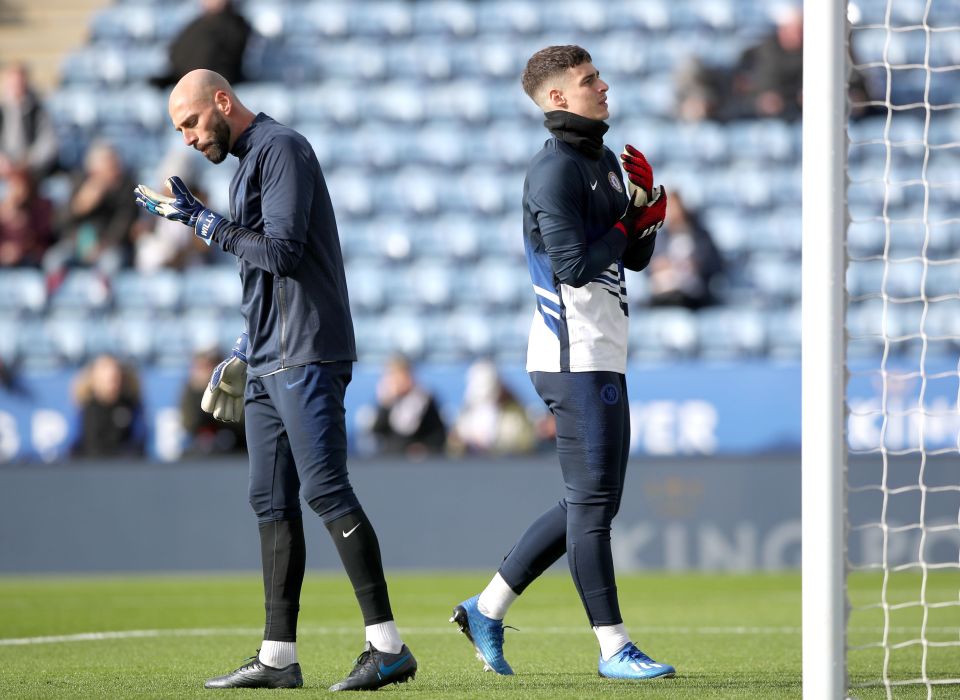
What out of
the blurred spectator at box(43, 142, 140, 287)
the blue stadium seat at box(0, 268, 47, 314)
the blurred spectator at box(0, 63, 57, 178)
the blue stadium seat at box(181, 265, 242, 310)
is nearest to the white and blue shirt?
the blue stadium seat at box(181, 265, 242, 310)

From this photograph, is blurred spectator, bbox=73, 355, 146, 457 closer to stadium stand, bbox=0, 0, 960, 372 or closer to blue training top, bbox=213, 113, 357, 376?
stadium stand, bbox=0, 0, 960, 372

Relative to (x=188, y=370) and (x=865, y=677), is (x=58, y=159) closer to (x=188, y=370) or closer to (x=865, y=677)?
(x=188, y=370)

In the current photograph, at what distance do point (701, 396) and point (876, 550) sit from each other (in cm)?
191

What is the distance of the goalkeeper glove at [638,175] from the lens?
16.1 feet

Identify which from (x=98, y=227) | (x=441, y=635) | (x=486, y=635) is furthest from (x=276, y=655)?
(x=98, y=227)

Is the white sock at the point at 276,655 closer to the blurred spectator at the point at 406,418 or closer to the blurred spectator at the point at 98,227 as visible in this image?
the blurred spectator at the point at 406,418

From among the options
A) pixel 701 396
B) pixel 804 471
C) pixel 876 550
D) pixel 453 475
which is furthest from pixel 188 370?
pixel 804 471

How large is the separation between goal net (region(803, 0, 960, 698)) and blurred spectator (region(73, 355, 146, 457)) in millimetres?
5875

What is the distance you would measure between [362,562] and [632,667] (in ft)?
3.18

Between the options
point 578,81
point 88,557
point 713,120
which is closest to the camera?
point 578,81

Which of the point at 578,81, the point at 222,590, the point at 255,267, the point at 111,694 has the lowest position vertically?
the point at 222,590

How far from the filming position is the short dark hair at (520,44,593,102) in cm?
502

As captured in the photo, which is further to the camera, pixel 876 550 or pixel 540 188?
pixel 876 550

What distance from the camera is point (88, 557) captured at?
12219 mm
